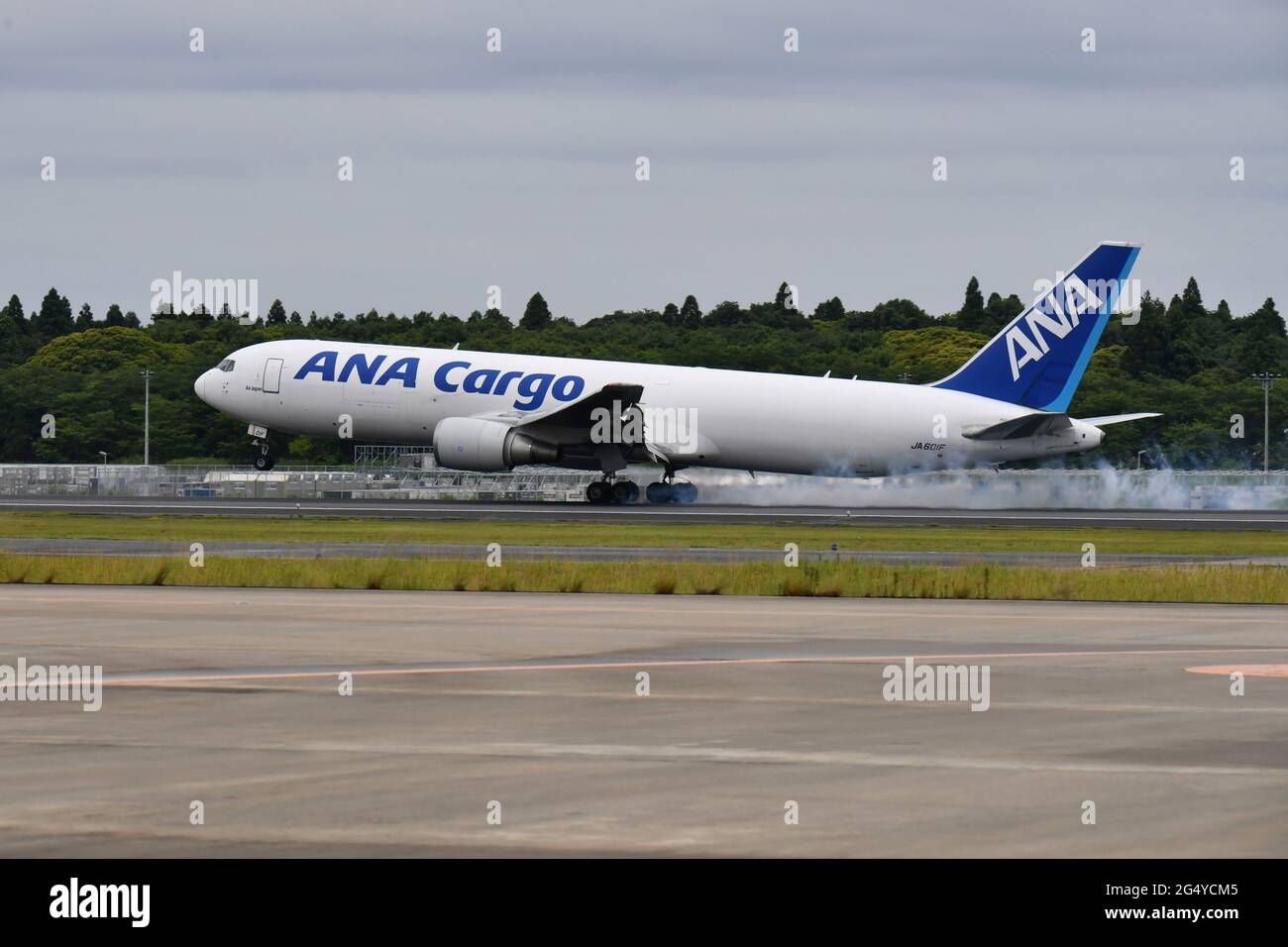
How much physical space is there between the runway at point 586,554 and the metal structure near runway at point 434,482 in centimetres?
2205

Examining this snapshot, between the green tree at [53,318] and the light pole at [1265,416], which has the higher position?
the green tree at [53,318]

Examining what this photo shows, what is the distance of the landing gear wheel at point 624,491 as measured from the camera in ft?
213

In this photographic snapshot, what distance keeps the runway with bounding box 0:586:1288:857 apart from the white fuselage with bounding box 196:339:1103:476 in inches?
1385

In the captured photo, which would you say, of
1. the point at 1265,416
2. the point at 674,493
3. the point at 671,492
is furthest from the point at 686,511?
the point at 1265,416

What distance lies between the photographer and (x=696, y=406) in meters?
64.0

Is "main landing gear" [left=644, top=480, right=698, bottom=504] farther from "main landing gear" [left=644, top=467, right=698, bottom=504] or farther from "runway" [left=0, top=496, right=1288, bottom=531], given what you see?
"runway" [left=0, top=496, right=1288, bottom=531]

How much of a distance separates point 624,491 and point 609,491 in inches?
27.4

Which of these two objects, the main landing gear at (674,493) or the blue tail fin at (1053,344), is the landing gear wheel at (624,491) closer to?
the main landing gear at (674,493)

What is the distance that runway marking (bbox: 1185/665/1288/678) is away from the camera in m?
20.9

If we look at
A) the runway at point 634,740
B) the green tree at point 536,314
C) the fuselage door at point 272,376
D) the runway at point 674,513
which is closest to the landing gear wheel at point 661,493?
the runway at point 674,513

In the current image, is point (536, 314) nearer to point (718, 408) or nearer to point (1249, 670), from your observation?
point (718, 408)

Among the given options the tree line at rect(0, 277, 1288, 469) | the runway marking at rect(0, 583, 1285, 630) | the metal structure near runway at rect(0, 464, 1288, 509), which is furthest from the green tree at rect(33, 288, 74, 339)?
the runway marking at rect(0, 583, 1285, 630)
